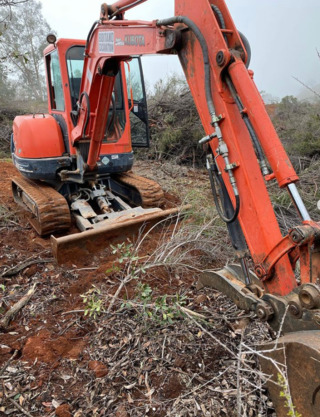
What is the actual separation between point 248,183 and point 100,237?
2381 millimetres

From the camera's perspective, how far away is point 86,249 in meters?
3.82

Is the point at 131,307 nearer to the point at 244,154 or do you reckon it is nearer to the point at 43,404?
the point at 43,404

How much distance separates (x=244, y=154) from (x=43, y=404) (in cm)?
196

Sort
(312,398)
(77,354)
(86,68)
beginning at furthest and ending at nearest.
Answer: (86,68), (77,354), (312,398)

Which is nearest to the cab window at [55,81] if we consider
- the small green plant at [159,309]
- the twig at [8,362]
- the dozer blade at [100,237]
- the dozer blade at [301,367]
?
the dozer blade at [100,237]

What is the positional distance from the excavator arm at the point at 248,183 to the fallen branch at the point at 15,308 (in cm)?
164

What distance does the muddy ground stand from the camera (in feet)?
6.38

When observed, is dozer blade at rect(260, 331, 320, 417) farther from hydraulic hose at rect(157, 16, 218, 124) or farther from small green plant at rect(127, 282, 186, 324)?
hydraulic hose at rect(157, 16, 218, 124)

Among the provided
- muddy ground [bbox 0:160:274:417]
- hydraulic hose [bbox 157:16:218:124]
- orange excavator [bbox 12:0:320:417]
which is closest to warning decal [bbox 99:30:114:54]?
orange excavator [bbox 12:0:320:417]

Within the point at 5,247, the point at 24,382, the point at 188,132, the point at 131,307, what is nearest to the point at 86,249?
the point at 5,247

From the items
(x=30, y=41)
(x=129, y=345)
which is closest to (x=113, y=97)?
(x=129, y=345)

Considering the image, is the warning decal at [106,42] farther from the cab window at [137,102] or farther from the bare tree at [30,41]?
the bare tree at [30,41]

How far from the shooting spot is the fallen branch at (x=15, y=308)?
2.68 m

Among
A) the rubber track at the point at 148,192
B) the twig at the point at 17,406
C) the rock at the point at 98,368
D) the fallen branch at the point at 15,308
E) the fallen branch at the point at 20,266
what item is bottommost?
the rock at the point at 98,368
